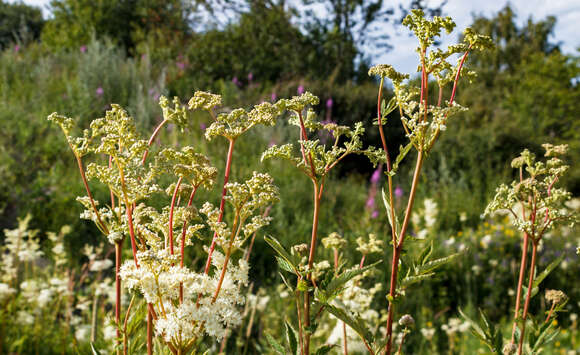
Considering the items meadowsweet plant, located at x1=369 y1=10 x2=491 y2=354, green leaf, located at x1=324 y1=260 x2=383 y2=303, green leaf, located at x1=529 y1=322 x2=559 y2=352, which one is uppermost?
meadowsweet plant, located at x1=369 y1=10 x2=491 y2=354

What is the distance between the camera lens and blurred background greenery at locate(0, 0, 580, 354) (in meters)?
4.64

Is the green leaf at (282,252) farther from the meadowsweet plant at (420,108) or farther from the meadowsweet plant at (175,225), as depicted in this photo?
the meadowsweet plant at (420,108)

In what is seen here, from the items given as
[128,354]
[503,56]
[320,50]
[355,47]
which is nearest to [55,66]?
[320,50]

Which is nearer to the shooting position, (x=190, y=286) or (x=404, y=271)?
(x=190, y=286)

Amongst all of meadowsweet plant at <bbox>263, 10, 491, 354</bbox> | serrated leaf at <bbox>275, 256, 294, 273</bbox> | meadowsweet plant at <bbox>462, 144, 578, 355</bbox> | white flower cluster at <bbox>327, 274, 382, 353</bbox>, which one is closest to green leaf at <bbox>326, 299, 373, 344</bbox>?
meadowsweet plant at <bbox>263, 10, 491, 354</bbox>

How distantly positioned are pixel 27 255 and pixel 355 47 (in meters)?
11.7

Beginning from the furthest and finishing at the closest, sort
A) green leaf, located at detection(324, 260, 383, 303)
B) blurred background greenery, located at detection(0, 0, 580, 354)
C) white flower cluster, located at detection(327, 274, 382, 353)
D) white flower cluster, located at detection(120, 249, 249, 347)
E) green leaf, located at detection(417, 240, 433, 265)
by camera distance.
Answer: blurred background greenery, located at detection(0, 0, 580, 354), white flower cluster, located at detection(327, 274, 382, 353), green leaf, located at detection(417, 240, 433, 265), green leaf, located at detection(324, 260, 383, 303), white flower cluster, located at detection(120, 249, 249, 347)

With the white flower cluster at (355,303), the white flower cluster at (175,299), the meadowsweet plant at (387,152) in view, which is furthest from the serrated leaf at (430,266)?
the white flower cluster at (355,303)

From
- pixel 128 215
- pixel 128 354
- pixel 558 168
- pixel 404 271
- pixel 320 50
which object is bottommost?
pixel 128 354

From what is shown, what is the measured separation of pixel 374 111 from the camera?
11039 millimetres

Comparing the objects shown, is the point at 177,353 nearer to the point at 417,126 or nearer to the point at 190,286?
the point at 190,286

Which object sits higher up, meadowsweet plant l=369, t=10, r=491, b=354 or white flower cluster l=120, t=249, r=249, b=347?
meadowsweet plant l=369, t=10, r=491, b=354

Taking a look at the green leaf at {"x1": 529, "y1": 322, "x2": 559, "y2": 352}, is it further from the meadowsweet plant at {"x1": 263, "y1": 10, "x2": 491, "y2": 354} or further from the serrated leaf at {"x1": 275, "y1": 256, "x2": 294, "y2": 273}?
the serrated leaf at {"x1": 275, "y1": 256, "x2": 294, "y2": 273}

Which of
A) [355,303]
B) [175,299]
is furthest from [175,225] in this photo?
[355,303]
